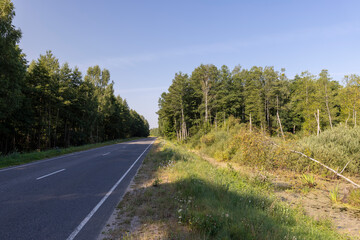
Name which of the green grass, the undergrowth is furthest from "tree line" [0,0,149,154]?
the undergrowth

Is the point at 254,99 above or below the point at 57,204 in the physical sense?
above

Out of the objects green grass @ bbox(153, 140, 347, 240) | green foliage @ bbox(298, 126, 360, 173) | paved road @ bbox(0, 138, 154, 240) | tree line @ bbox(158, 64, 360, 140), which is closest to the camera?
green grass @ bbox(153, 140, 347, 240)

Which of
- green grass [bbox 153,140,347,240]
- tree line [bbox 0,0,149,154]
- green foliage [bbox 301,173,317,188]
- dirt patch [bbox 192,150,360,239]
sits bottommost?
dirt patch [bbox 192,150,360,239]

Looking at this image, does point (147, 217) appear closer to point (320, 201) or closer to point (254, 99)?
point (320, 201)

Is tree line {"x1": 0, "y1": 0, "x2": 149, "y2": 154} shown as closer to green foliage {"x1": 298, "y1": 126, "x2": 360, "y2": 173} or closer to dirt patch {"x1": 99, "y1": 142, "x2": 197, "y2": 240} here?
dirt patch {"x1": 99, "y1": 142, "x2": 197, "y2": 240}

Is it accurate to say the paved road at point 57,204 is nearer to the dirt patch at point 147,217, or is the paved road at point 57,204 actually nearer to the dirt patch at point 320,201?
the dirt patch at point 147,217

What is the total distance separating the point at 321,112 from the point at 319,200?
35331 millimetres

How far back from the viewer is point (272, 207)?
16.0ft

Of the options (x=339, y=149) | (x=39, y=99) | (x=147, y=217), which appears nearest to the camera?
(x=147, y=217)

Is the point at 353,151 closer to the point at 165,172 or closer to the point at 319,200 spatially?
the point at 319,200

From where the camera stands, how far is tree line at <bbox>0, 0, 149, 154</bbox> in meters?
15.7

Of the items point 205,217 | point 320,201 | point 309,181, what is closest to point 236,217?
point 205,217

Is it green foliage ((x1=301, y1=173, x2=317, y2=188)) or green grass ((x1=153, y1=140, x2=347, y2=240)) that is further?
green foliage ((x1=301, y1=173, x2=317, y2=188))

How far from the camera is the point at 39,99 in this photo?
2808 centimetres
